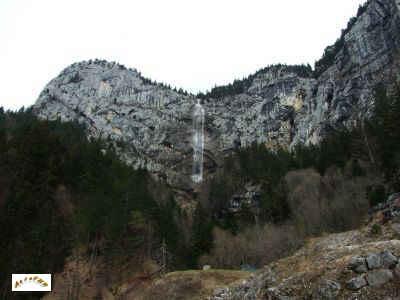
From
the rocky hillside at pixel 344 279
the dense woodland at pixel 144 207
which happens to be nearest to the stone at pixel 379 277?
the rocky hillside at pixel 344 279

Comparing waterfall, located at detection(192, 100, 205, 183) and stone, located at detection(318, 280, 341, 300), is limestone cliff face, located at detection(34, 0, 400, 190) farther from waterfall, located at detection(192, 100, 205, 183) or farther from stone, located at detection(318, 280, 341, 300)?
stone, located at detection(318, 280, 341, 300)

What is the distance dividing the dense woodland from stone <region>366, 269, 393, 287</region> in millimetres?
25641

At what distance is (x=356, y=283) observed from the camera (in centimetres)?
1240

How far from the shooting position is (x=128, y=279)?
133 ft

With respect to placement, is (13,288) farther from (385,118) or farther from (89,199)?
(385,118)

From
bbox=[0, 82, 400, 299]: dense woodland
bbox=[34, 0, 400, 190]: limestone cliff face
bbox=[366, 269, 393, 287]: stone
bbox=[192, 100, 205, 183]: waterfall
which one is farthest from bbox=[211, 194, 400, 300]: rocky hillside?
bbox=[192, 100, 205, 183]: waterfall

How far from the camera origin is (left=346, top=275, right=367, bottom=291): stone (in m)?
12.3

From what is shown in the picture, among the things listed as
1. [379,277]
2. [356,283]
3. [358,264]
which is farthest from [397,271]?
[358,264]

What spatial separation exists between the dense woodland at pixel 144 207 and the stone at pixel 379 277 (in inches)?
1009

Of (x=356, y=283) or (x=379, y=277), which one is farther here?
(x=356, y=283)

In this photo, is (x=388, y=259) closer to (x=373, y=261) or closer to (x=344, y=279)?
(x=373, y=261)

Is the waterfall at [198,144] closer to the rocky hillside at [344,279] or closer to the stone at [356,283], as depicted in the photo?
the rocky hillside at [344,279]

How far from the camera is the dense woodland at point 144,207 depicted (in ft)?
124

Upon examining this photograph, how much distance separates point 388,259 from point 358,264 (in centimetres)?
111
